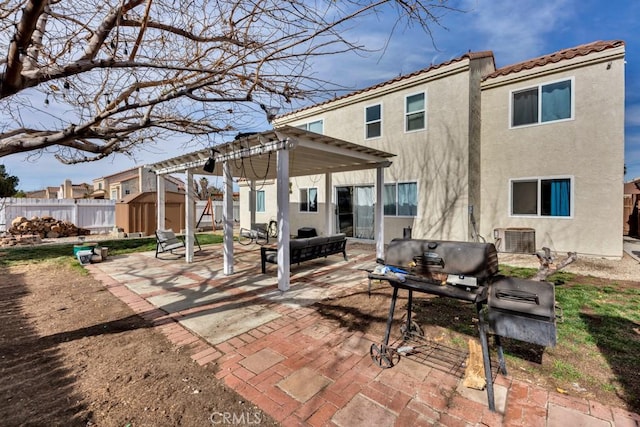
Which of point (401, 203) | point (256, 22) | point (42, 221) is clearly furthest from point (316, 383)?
point (42, 221)

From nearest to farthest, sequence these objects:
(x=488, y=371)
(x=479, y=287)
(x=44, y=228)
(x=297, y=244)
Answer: (x=488, y=371) → (x=479, y=287) → (x=297, y=244) → (x=44, y=228)

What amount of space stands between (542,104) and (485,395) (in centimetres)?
975

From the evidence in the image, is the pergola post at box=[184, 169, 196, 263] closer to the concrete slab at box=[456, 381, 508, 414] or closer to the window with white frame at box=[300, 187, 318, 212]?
the window with white frame at box=[300, 187, 318, 212]

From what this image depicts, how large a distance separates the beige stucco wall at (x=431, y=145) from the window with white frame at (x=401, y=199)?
201 mm

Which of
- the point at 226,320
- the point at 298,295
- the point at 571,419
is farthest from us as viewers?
the point at 298,295

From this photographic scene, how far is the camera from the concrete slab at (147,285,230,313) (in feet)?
15.8

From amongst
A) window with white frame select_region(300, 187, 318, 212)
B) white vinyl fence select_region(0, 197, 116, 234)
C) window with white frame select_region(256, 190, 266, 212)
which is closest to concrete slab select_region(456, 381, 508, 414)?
window with white frame select_region(300, 187, 318, 212)

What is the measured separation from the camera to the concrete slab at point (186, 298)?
15.8 feet

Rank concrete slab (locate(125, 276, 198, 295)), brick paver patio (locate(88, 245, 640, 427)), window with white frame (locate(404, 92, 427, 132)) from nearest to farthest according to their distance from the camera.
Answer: brick paver patio (locate(88, 245, 640, 427)) → concrete slab (locate(125, 276, 198, 295)) → window with white frame (locate(404, 92, 427, 132))

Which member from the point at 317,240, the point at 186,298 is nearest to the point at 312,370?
the point at 186,298

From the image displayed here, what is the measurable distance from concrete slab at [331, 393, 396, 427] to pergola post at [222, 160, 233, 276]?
4980mm

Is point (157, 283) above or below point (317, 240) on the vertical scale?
below

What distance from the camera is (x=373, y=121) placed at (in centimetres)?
1149

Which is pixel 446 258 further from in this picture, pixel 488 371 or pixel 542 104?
pixel 542 104
